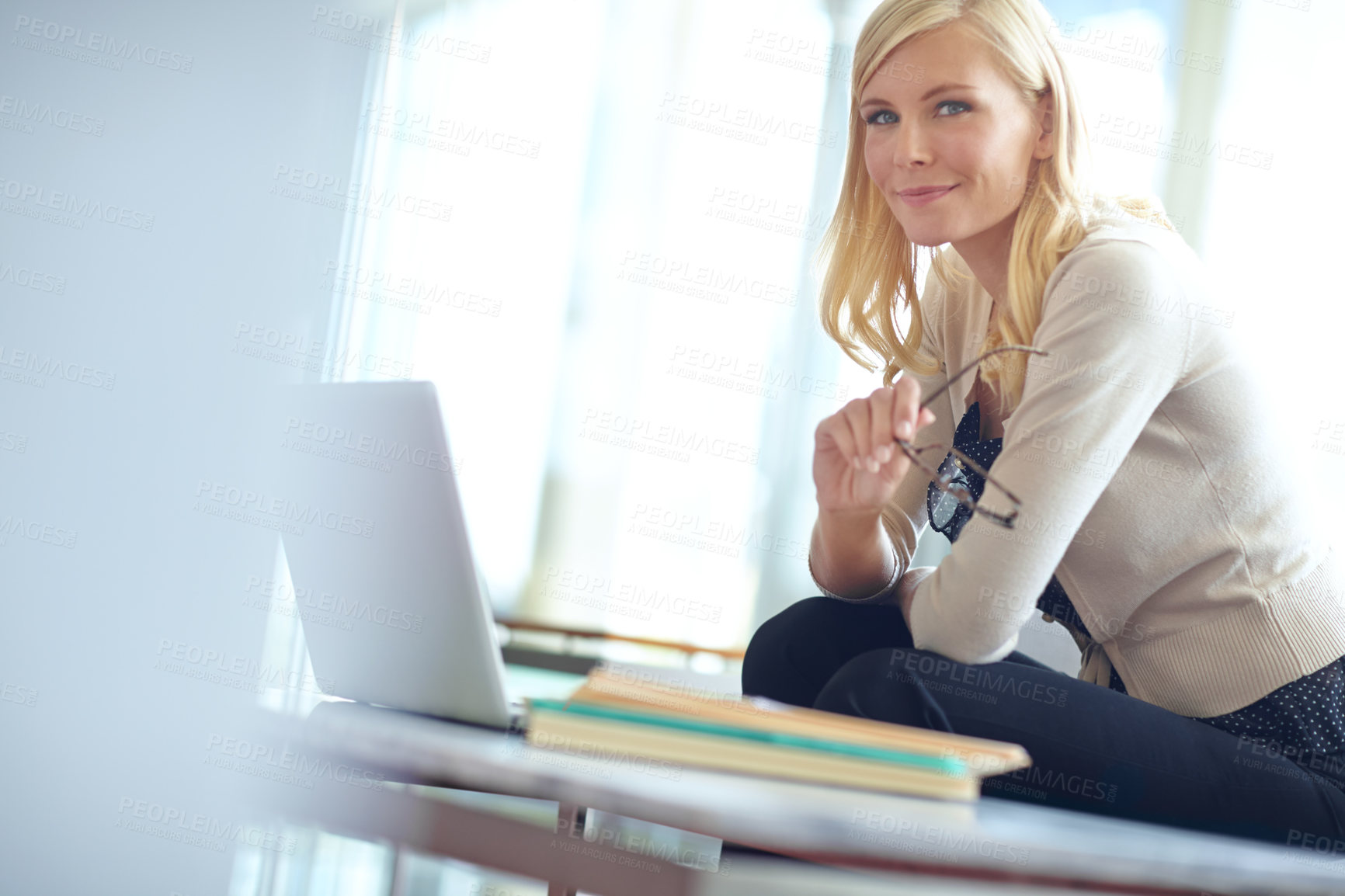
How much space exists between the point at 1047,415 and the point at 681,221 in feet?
6.82

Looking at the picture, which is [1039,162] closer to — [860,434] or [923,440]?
[923,440]

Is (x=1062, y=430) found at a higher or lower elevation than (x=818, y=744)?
higher

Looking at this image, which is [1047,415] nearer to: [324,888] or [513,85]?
[324,888]

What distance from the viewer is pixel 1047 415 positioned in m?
0.78

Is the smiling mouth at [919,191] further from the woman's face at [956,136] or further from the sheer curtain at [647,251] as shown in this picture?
the sheer curtain at [647,251]

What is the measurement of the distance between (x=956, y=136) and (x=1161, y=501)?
0.40 metres

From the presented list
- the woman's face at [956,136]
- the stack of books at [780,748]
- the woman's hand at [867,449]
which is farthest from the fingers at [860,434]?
the woman's face at [956,136]

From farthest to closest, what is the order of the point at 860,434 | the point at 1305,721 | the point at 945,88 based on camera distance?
the point at 945,88 → the point at 1305,721 → the point at 860,434

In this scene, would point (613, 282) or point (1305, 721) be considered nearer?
point (1305, 721)

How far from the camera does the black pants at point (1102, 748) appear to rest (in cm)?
72

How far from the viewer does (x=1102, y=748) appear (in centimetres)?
73

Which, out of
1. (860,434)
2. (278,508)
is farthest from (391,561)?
(860,434)

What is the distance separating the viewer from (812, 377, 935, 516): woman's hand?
66cm

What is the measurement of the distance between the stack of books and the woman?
0.17 meters
